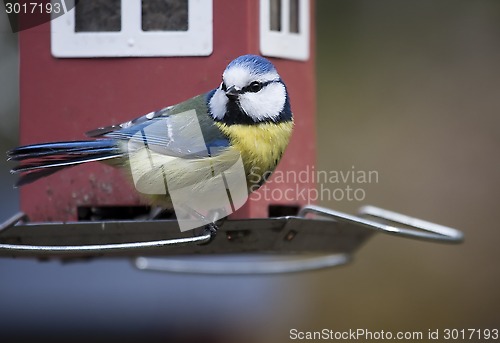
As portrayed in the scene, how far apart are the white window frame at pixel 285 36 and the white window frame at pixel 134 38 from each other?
202 mm

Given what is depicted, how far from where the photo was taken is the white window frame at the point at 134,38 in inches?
128

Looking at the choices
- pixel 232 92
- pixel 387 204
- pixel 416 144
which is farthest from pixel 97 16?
pixel 416 144

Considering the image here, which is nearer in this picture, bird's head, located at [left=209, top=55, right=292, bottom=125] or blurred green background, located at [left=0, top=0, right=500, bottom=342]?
bird's head, located at [left=209, top=55, right=292, bottom=125]

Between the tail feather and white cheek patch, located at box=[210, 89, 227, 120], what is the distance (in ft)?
1.09

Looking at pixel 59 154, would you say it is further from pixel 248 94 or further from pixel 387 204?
pixel 387 204

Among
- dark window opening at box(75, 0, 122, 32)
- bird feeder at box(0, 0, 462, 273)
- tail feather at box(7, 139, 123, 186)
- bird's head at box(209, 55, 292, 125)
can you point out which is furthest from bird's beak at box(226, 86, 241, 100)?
dark window opening at box(75, 0, 122, 32)

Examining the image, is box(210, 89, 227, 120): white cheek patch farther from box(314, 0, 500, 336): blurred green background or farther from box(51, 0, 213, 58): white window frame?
box(314, 0, 500, 336): blurred green background

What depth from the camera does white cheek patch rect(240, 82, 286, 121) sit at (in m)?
3.04

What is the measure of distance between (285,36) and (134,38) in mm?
567

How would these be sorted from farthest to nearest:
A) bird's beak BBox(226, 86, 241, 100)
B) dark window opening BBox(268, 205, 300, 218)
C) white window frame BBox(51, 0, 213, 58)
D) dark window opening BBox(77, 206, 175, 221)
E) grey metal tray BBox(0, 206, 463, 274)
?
1. dark window opening BBox(268, 205, 300, 218)
2. dark window opening BBox(77, 206, 175, 221)
3. white window frame BBox(51, 0, 213, 58)
4. bird's beak BBox(226, 86, 241, 100)
5. grey metal tray BBox(0, 206, 463, 274)

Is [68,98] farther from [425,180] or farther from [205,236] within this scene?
[425,180]

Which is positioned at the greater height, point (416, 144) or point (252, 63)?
point (252, 63)

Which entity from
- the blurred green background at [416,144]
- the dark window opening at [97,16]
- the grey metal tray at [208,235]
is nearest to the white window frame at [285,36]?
the dark window opening at [97,16]

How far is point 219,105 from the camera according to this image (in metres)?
3.05
